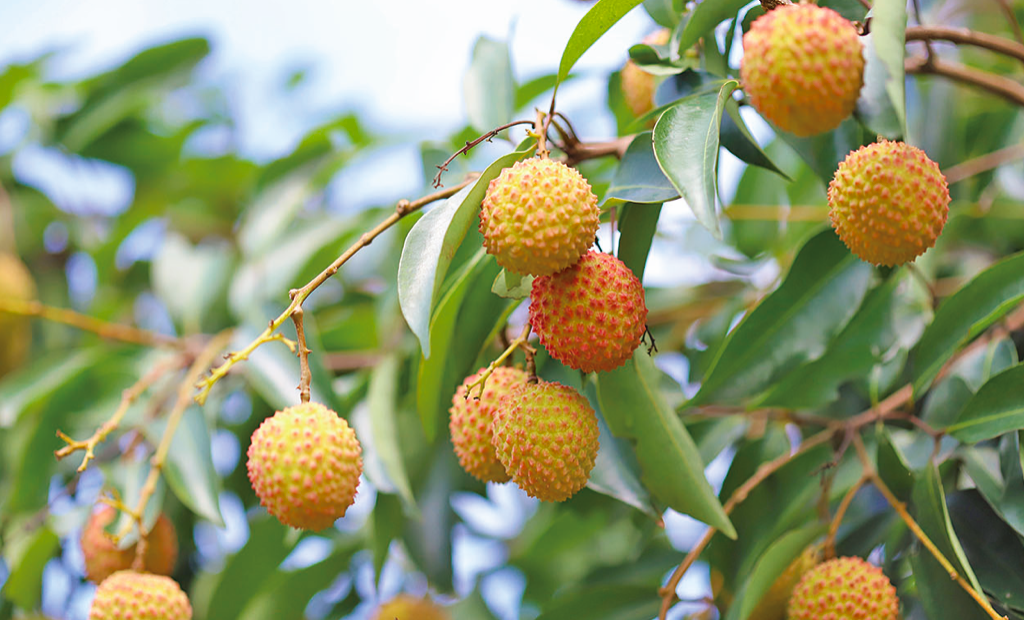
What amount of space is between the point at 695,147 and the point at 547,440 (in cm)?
27

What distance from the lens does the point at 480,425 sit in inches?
31.1

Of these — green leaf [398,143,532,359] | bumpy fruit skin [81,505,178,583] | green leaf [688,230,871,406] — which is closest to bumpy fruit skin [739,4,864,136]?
green leaf [398,143,532,359]

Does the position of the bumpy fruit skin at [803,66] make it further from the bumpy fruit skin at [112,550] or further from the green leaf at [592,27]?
the bumpy fruit skin at [112,550]

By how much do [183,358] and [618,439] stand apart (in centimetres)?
84

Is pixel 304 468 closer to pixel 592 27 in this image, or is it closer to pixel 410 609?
pixel 592 27

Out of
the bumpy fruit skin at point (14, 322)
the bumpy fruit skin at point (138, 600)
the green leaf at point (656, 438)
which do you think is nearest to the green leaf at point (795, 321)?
the green leaf at point (656, 438)

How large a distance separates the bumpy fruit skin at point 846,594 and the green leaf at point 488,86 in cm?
66

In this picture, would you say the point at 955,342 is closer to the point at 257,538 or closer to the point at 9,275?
the point at 257,538

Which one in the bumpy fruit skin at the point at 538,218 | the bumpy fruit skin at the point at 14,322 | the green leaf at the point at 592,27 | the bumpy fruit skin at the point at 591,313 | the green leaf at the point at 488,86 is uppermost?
the green leaf at the point at 592,27

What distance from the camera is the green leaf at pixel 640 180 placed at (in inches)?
28.5

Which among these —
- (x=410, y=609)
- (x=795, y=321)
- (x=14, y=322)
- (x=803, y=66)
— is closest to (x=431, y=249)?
(x=803, y=66)

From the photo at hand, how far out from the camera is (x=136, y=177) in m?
1.95

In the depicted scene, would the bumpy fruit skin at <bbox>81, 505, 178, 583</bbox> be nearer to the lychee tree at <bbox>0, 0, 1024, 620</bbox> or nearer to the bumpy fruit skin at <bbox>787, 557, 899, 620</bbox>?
the lychee tree at <bbox>0, 0, 1024, 620</bbox>

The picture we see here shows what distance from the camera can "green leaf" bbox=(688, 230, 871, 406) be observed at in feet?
3.09
